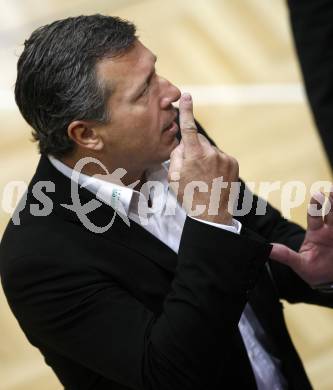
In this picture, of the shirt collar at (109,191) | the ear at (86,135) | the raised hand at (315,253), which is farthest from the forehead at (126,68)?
the raised hand at (315,253)

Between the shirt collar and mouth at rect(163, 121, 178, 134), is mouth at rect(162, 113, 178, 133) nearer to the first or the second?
mouth at rect(163, 121, 178, 134)

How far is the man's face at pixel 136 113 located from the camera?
5.42 feet

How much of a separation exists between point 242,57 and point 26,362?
2229 millimetres

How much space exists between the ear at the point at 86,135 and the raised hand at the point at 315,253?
0.50 m

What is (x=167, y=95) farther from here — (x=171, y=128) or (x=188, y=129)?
(x=188, y=129)

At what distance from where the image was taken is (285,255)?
1.72m

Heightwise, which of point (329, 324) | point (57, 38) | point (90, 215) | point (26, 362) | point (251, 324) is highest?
point (57, 38)

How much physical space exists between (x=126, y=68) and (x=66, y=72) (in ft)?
0.47

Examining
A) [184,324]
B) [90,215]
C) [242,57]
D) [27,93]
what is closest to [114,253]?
[90,215]

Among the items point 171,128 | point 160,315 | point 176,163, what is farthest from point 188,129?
point 160,315

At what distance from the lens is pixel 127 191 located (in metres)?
1.67

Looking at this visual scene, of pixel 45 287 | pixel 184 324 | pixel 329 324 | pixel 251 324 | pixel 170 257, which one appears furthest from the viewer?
pixel 329 324

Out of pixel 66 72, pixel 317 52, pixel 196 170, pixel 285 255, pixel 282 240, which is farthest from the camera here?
pixel 282 240

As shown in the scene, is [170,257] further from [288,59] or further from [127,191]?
[288,59]
